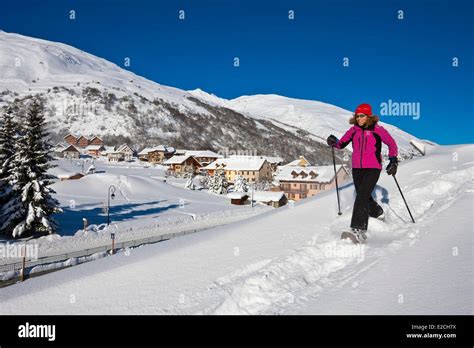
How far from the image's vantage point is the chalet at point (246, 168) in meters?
87.2

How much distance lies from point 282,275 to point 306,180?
6108cm

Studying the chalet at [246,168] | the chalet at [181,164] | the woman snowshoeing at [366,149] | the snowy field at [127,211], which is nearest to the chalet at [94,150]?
the chalet at [181,164]

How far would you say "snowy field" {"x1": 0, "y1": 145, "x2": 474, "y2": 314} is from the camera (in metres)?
3.41

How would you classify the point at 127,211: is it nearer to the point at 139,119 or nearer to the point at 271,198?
the point at 271,198

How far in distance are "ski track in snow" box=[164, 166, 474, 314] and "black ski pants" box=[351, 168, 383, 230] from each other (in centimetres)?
37

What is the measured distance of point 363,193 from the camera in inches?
229

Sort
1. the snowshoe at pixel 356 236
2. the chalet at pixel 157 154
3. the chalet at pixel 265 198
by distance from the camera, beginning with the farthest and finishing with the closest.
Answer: the chalet at pixel 157 154 → the chalet at pixel 265 198 → the snowshoe at pixel 356 236

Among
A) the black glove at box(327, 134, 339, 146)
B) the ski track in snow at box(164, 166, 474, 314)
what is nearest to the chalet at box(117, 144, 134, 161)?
the black glove at box(327, 134, 339, 146)

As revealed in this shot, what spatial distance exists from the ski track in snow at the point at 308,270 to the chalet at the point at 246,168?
79.9 meters

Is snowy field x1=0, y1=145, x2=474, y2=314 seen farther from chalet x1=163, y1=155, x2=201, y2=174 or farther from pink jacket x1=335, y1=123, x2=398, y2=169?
chalet x1=163, y1=155, x2=201, y2=174

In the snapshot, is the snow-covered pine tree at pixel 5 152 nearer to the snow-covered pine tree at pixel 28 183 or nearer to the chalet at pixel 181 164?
the snow-covered pine tree at pixel 28 183

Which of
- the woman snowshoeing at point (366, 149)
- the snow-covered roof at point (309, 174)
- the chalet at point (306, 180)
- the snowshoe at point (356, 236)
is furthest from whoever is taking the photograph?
the snow-covered roof at point (309, 174)
